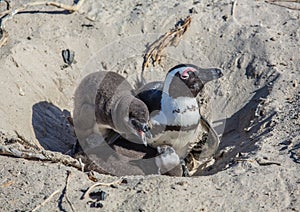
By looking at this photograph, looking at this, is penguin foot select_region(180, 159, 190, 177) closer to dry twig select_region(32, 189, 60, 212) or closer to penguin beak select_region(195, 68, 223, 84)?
penguin beak select_region(195, 68, 223, 84)

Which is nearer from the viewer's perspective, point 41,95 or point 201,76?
point 201,76

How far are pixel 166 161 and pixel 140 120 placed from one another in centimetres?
39

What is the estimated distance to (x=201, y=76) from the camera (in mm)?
4840

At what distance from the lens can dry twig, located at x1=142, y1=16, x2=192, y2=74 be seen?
5926mm

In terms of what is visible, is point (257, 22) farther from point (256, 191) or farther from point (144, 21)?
point (256, 191)

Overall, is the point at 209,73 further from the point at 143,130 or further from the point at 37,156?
the point at 37,156

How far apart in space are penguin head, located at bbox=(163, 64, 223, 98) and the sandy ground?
0.51 metres

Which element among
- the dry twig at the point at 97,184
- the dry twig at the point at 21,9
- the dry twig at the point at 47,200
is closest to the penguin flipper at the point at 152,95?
the dry twig at the point at 97,184

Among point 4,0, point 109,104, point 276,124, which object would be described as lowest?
point 276,124

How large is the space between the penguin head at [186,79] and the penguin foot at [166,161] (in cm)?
43

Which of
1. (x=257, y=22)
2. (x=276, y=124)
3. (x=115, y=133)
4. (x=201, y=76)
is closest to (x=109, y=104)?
(x=115, y=133)

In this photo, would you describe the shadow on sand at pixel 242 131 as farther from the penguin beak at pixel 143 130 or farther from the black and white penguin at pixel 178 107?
the penguin beak at pixel 143 130

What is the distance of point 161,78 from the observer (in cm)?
589

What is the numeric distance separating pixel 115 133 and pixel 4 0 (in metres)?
2.20
